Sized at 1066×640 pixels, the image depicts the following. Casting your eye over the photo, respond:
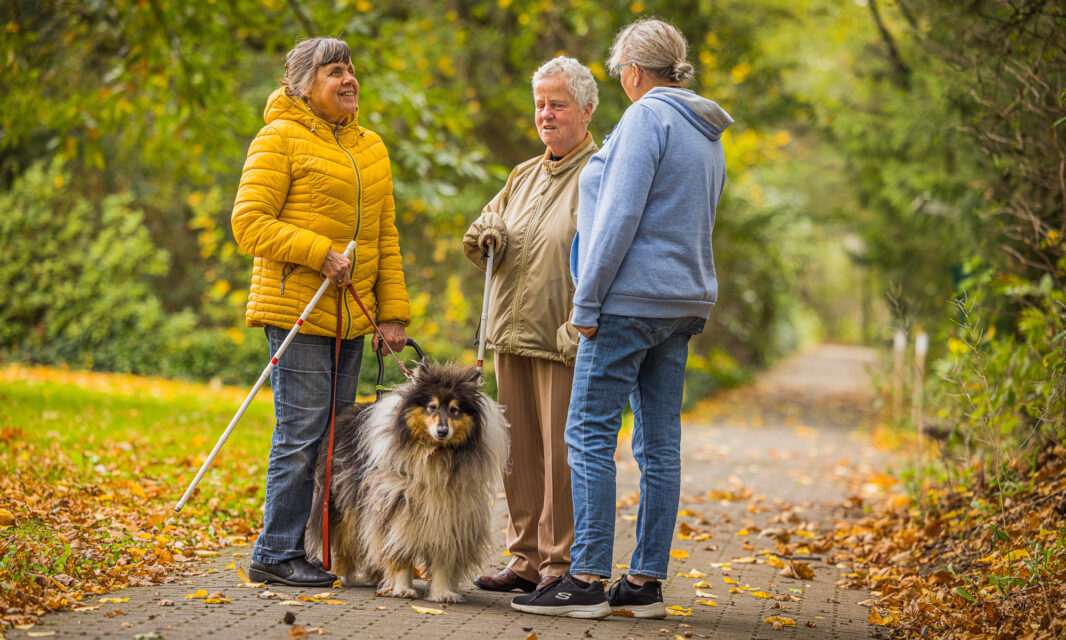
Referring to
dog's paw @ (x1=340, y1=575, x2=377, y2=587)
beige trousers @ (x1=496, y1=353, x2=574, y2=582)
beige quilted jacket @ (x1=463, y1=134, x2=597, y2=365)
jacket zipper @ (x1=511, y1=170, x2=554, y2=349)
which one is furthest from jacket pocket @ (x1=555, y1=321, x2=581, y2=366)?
dog's paw @ (x1=340, y1=575, x2=377, y2=587)

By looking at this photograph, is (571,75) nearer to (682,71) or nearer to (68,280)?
(682,71)

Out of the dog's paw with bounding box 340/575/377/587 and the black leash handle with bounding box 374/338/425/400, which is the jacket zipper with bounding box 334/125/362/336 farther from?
→ the dog's paw with bounding box 340/575/377/587

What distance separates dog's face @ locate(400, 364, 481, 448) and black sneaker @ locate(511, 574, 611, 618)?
0.69 meters

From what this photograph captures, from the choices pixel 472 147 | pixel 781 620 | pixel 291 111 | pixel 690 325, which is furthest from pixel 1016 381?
pixel 472 147

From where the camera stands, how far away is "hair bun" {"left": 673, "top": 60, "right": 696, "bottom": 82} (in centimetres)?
379

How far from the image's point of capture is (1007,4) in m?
5.17

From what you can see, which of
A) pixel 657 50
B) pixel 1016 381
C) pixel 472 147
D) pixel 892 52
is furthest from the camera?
pixel 892 52

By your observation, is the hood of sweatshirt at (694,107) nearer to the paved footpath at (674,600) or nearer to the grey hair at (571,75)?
the grey hair at (571,75)

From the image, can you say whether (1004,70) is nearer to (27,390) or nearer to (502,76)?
(502,76)

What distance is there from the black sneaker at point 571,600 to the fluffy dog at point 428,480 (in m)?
0.35

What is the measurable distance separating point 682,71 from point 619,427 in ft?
4.73

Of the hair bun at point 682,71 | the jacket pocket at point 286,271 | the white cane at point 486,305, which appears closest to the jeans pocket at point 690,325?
the white cane at point 486,305

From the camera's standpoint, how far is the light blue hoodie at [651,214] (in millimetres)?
3609

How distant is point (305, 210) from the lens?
13.4 feet
